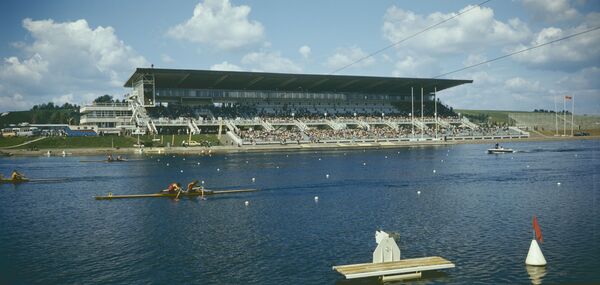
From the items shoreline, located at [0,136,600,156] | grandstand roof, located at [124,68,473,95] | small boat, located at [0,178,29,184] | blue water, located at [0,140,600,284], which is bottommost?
blue water, located at [0,140,600,284]

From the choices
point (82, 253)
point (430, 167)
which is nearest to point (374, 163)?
point (430, 167)

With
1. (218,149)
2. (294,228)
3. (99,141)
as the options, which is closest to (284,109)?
(218,149)

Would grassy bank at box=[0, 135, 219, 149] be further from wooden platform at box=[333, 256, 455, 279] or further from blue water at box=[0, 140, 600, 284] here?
wooden platform at box=[333, 256, 455, 279]

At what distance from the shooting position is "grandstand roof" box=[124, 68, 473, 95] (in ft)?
422

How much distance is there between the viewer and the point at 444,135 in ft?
478

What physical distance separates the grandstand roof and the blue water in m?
70.0

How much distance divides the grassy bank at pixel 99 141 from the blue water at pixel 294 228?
2237 inches

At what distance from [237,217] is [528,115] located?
176m

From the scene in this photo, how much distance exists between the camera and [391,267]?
2175 cm

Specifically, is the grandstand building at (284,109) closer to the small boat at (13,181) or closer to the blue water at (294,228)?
the small boat at (13,181)

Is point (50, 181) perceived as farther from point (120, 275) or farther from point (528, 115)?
point (528, 115)

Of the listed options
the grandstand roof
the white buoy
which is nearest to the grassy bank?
the grandstand roof

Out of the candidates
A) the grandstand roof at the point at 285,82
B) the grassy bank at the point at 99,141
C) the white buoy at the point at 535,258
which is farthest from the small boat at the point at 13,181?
the grandstand roof at the point at 285,82

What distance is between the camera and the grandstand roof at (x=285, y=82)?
129m
